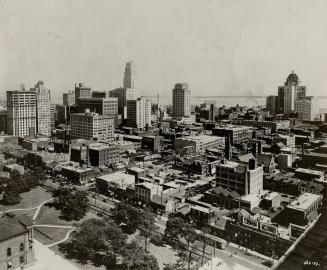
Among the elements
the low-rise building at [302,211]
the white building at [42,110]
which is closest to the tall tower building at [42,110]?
the white building at [42,110]

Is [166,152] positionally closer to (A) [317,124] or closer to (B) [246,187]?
(B) [246,187]

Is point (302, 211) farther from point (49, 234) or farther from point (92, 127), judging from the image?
point (92, 127)

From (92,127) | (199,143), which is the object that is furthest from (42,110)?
(199,143)

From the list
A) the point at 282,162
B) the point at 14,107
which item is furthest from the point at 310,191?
the point at 14,107

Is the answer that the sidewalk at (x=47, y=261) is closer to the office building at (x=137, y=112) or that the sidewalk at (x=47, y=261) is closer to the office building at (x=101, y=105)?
the office building at (x=101, y=105)

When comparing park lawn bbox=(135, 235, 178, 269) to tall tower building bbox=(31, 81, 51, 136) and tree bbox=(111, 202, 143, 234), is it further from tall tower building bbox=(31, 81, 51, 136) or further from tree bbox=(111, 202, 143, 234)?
tall tower building bbox=(31, 81, 51, 136)

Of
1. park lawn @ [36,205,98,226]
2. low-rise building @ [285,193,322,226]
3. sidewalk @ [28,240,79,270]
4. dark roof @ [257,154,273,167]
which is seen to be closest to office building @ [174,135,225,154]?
dark roof @ [257,154,273,167]
